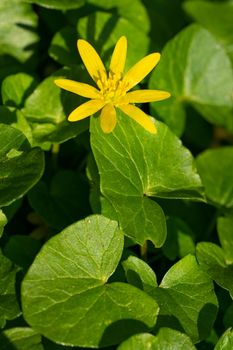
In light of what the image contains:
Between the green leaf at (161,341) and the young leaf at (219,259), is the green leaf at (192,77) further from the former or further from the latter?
the green leaf at (161,341)

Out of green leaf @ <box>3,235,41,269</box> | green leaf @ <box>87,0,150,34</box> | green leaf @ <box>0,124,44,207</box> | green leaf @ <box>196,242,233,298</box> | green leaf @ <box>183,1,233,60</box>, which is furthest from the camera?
green leaf @ <box>183,1,233,60</box>

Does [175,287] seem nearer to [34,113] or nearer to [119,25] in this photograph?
[34,113]

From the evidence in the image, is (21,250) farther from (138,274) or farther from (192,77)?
(192,77)

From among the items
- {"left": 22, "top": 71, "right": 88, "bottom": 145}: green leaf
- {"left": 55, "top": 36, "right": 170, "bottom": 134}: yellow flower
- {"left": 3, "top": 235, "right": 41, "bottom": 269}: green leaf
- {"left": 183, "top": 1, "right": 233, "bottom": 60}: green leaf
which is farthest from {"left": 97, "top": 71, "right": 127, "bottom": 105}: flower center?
{"left": 183, "top": 1, "right": 233, "bottom": 60}: green leaf

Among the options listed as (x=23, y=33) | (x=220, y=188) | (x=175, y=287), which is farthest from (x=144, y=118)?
(x=23, y=33)

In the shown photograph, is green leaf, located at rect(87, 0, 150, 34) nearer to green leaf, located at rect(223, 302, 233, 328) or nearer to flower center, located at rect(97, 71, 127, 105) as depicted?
flower center, located at rect(97, 71, 127, 105)

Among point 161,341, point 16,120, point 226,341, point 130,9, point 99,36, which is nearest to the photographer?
point 161,341

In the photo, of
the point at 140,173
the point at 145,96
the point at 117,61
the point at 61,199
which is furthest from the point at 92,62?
the point at 61,199
